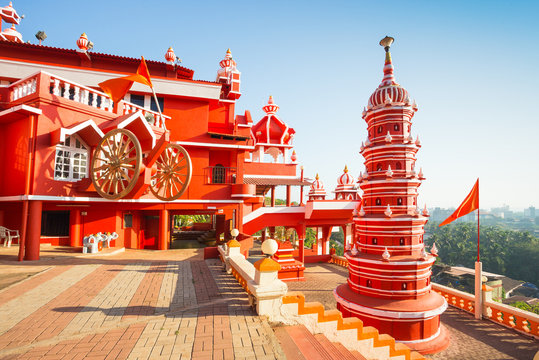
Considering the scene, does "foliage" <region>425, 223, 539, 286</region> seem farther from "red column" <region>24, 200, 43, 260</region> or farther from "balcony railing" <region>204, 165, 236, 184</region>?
"red column" <region>24, 200, 43, 260</region>

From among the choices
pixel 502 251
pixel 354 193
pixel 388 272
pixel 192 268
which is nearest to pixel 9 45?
pixel 192 268

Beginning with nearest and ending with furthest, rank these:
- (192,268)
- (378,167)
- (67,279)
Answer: (67,279)
(192,268)
(378,167)

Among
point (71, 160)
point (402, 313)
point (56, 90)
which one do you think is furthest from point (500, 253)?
point (56, 90)

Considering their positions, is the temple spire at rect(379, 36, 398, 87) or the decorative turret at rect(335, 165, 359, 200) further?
the decorative turret at rect(335, 165, 359, 200)

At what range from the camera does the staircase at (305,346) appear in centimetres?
497

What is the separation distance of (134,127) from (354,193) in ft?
72.0

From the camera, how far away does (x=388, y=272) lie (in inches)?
513

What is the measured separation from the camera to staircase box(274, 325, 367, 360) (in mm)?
4973

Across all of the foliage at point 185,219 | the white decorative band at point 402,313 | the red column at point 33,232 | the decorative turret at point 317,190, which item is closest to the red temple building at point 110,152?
the red column at point 33,232

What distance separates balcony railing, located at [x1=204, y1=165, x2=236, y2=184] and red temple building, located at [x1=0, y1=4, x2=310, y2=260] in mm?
78

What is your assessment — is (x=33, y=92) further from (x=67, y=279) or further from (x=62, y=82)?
(x=67, y=279)

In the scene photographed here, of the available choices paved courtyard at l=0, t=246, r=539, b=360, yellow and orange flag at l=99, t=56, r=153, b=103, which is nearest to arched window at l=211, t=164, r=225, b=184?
yellow and orange flag at l=99, t=56, r=153, b=103

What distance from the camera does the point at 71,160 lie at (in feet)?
46.6

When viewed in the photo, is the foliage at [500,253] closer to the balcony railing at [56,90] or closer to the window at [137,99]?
the window at [137,99]
